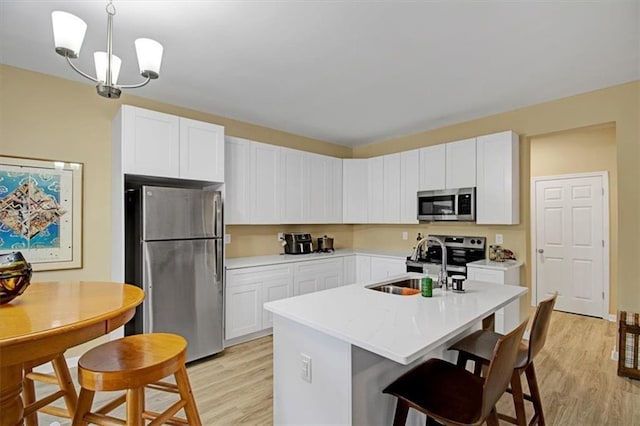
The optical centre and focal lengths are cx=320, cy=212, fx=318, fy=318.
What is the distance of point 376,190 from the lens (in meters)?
4.70

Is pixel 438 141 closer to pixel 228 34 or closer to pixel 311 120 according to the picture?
pixel 311 120

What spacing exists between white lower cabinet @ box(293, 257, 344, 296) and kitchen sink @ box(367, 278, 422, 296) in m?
1.66

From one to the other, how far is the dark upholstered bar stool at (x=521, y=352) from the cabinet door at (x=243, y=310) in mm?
2210

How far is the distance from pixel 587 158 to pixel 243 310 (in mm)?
4937

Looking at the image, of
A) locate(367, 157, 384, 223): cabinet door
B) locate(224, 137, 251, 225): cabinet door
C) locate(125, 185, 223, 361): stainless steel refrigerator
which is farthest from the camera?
locate(367, 157, 384, 223): cabinet door

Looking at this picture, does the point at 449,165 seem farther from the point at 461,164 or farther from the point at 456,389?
the point at 456,389

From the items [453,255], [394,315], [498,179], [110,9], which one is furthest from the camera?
[453,255]

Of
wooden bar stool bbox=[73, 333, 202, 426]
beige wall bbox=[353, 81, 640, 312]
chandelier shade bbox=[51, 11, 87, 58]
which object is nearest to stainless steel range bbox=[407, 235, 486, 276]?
beige wall bbox=[353, 81, 640, 312]

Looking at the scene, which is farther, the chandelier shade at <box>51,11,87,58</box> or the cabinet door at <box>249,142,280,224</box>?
the cabinet door at <box>249,142,280,224</box>

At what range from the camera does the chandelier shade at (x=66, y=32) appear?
1.46 metres

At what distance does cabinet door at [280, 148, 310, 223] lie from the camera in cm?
409

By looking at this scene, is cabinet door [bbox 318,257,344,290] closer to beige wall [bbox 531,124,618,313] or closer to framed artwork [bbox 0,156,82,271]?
framed artwork [bbox 0,156,82,271]

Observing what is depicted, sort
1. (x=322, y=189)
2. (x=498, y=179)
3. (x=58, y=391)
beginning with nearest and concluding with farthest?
(x=58, y=391) → (x=498, y=179) → (x=322, y=189)

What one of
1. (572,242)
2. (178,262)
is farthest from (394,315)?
(572,242)
